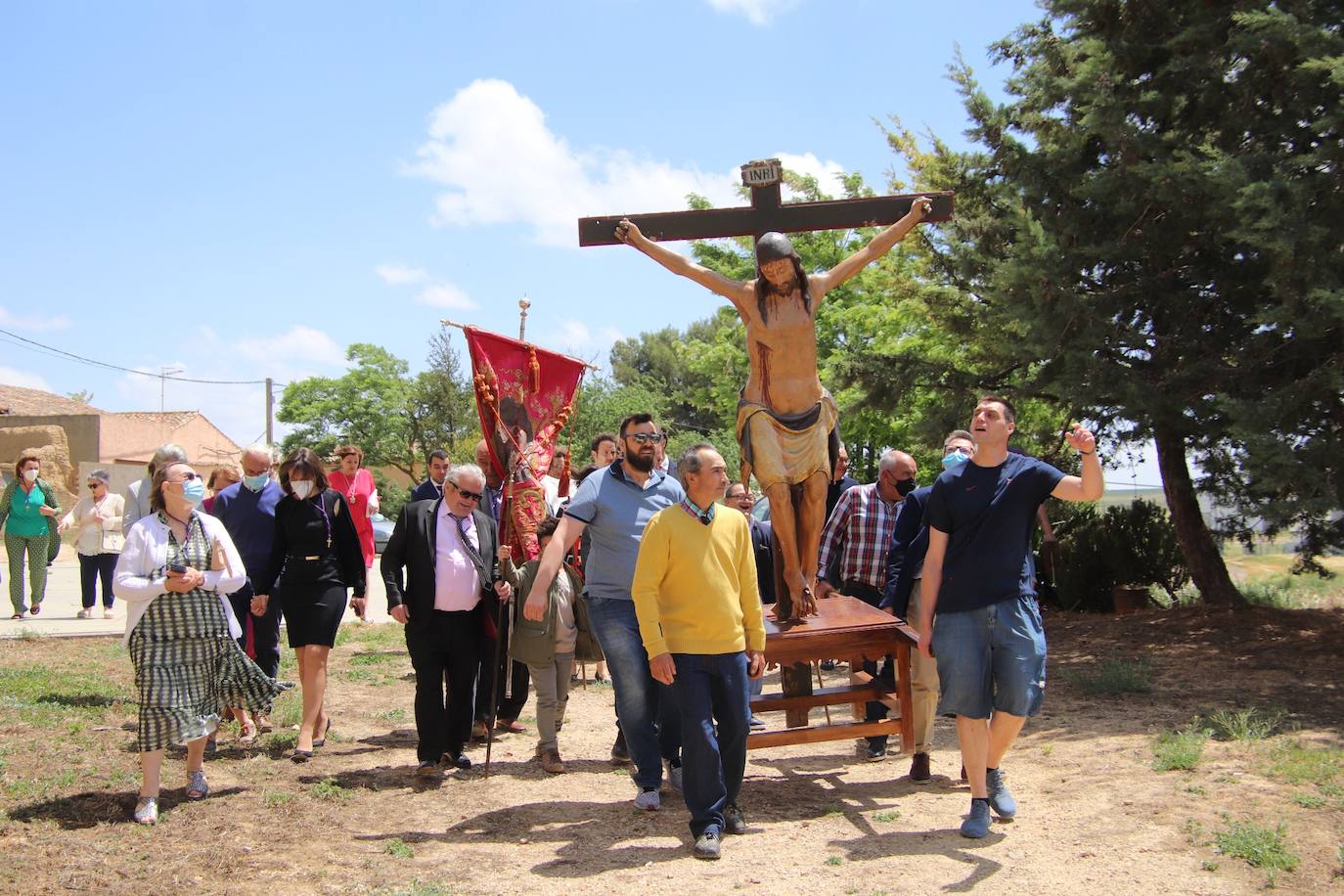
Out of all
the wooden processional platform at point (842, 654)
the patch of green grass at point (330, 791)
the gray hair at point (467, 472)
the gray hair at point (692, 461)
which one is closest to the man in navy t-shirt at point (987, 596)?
the wooden processional platform at point (842, 654)

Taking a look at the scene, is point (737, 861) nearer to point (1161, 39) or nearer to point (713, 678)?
point (713, 678)

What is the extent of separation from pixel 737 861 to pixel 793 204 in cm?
362

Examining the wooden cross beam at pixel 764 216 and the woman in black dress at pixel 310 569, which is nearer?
the wooden cross beam at pixel 764 216

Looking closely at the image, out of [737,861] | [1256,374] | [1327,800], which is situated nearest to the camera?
[737,861]

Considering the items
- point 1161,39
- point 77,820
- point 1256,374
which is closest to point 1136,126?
point 1161,39

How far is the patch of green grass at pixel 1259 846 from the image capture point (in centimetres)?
469

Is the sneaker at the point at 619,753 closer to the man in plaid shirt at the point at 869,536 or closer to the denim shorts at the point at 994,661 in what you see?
the man in plaid shirt at the point at 869,536

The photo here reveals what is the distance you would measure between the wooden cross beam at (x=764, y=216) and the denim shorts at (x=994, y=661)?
2.40 meters

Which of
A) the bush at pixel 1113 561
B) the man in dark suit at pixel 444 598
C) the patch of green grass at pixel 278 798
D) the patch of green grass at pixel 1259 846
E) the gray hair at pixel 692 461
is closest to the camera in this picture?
the patch of green grass at pixel 1259 846

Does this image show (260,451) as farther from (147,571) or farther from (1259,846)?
(1259,846)

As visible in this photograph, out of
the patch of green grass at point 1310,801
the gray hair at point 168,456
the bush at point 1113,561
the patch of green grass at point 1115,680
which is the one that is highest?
the gray hair at point 168,456

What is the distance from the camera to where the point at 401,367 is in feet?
161

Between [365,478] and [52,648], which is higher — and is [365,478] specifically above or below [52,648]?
above

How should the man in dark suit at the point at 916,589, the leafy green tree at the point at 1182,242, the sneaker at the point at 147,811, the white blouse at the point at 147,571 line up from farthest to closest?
the leafy green tree at the point at 1182,242, the man in dark suit at the point at 916,589, the white blouse at the point at 147,571, the sneaker at the point at 147,811
